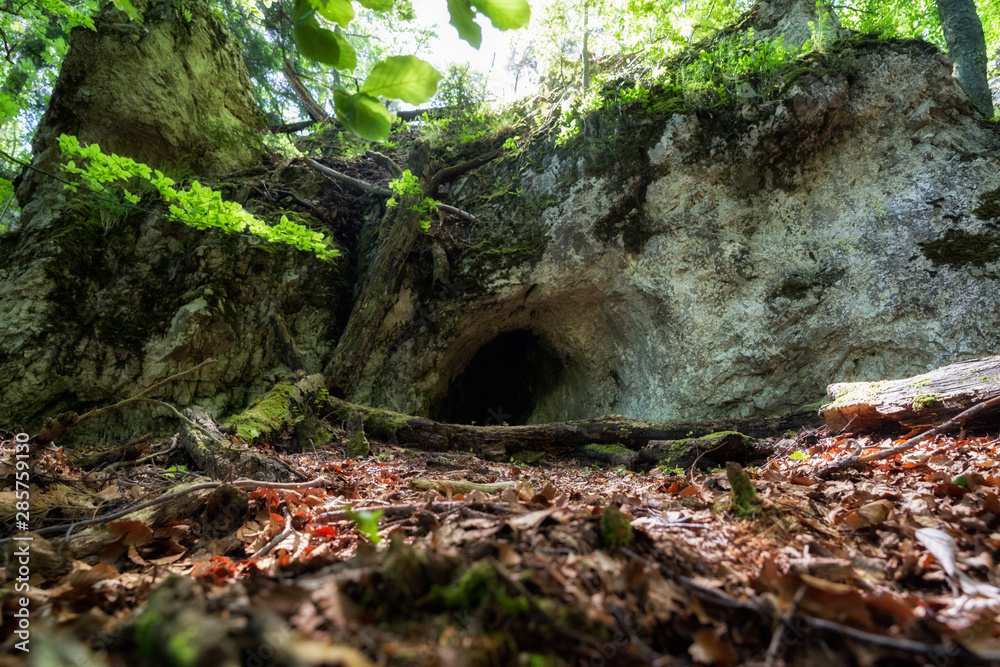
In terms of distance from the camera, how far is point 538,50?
25.3 feet

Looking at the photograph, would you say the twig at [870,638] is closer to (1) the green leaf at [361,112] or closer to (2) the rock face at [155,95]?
(1) the green leaf at [361,112]

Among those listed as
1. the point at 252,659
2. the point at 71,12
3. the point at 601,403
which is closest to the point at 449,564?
the point at 252,659

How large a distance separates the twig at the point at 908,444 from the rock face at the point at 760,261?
2296mm

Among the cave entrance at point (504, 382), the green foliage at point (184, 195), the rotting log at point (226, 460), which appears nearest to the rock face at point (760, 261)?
the cave entrance at point (504, 382)

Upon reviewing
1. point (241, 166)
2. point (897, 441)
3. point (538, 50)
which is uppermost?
point (538, 50)

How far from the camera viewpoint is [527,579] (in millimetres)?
927

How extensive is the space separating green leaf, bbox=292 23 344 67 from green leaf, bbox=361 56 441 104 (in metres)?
0.12

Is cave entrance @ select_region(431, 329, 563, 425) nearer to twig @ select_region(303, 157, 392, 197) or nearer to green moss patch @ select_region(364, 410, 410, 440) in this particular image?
green moss patch @ select_region(364, 410, 410, 440)

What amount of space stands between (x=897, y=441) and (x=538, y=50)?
7762 mm

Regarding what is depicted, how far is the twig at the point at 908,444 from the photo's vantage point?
7.73 feet

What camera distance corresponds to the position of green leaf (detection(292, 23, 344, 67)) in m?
0.90

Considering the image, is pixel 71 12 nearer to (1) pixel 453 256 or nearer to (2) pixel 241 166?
(2) pixel 241 166

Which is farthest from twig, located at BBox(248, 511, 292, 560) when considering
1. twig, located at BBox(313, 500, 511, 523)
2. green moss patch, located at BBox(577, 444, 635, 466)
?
green moss patch, located at BBox(577, 444, 635, 466)

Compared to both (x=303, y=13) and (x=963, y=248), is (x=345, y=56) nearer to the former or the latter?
(x=303, y=13)
